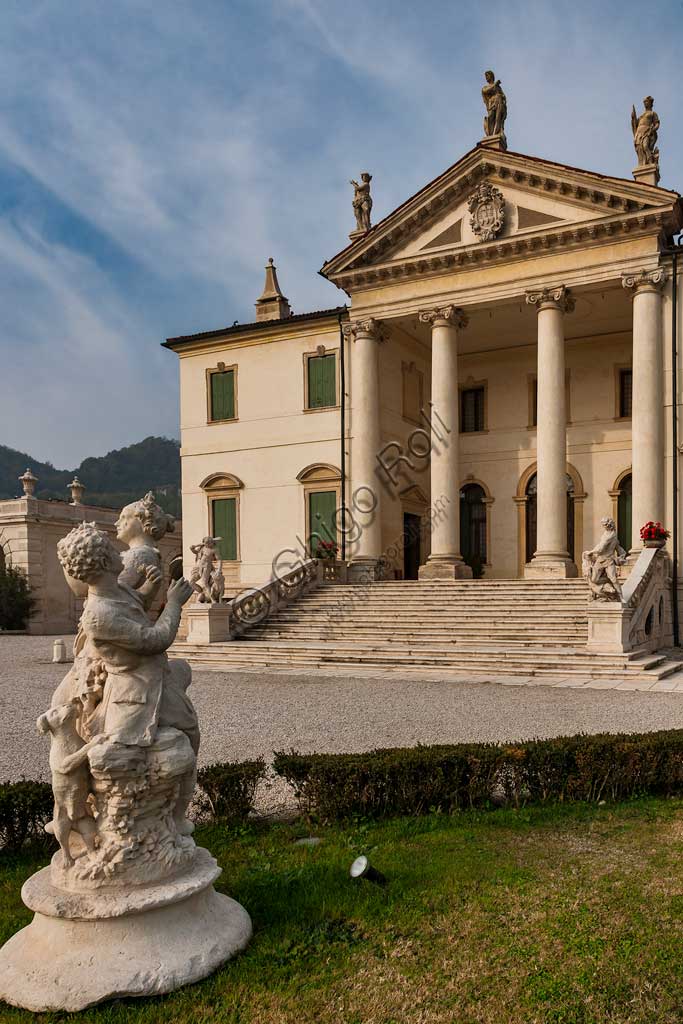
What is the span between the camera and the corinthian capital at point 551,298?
2294 centimetres

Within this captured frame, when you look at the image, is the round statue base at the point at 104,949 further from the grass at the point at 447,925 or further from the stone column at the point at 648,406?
the stone column at the point at 648,406

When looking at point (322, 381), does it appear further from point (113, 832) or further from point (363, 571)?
point (113, 832)

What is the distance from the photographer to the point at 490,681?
47.2 feet

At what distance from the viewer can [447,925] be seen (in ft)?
14.0

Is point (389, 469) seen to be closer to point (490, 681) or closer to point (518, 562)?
point (518, 562)

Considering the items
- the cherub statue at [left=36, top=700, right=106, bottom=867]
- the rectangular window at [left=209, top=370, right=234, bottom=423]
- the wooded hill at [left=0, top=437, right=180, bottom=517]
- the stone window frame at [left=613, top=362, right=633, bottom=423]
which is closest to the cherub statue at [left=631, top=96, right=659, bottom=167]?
the stone window frame at [left=613, top=362, right=633, bottom=423]

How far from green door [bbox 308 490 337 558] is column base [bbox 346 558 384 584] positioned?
1723mm

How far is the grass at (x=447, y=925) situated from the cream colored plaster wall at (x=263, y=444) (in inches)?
855

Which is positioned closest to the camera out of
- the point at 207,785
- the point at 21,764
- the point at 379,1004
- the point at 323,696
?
the point at 379,1004

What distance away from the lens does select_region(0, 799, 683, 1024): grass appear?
3.48 meters

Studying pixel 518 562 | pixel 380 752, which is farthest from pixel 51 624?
pixel 380 752

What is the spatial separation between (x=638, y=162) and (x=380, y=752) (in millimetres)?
22182

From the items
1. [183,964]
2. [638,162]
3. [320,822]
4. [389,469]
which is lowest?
[320,822]

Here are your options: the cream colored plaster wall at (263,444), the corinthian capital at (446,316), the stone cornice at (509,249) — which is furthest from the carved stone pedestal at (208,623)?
the stone cornice at (509,249)
